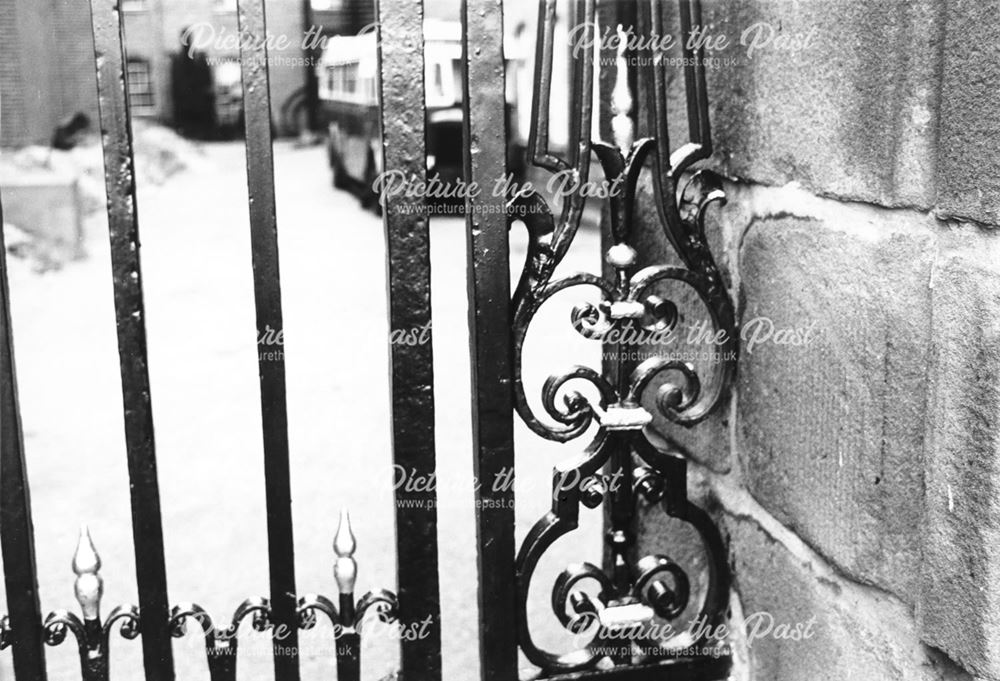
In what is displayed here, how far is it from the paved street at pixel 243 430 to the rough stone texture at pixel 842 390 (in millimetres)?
1036

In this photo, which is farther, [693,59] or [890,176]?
[693,59]

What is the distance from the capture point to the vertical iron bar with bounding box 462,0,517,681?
149 centimetres

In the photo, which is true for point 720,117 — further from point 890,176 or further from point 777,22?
point 890,176

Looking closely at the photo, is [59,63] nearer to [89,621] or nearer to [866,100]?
[89,621]

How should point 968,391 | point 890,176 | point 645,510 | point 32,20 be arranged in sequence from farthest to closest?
1. point 32,20
2. point 645,510
3. point 890,176
4. point 968,391

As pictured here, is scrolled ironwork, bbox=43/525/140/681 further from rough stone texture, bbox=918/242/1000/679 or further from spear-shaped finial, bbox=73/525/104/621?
rough stone texture, bbox=918/242/1000/679

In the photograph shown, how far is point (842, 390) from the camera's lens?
4.40 feet

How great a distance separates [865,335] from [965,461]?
23 centimetres

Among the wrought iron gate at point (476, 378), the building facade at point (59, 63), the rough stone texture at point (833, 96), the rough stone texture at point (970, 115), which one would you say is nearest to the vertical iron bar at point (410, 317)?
the wrought iron gate at point (476, 378)

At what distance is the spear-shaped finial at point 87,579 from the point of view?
1535mm

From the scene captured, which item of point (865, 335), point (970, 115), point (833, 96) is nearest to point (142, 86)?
point (833, 96)

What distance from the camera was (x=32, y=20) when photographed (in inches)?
549

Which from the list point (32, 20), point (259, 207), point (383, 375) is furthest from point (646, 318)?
point (32, 20)

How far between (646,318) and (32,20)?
46.8 feet
